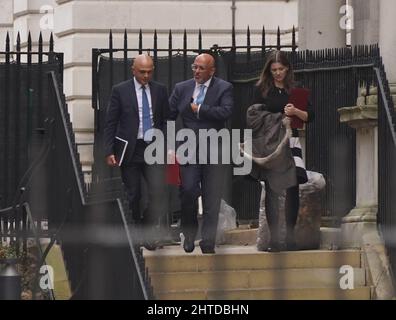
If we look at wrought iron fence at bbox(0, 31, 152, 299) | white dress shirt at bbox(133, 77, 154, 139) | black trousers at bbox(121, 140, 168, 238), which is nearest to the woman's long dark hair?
white dress shirt at bbox(133, 77, 154, 139)

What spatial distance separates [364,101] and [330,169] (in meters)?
1.15

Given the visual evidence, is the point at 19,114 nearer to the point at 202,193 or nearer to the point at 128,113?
the point at 128,113

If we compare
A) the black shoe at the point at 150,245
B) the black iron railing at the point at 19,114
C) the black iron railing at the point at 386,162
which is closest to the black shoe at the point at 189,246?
the black shoe at the point at 150,245

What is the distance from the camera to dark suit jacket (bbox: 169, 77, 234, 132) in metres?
17.0

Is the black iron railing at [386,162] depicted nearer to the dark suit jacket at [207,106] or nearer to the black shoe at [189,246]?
the dark suit jacket at [207,106]

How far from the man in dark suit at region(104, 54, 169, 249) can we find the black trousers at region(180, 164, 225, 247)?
41 cm

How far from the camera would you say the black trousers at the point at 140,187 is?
17281 millimetres

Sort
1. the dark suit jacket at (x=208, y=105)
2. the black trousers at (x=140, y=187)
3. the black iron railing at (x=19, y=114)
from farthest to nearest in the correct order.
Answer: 1. the black iron railing at (x=19, y=114)
2. the black trousers at (x=140, y=187)
3. the dark suit jacket at (x=208, y=105)

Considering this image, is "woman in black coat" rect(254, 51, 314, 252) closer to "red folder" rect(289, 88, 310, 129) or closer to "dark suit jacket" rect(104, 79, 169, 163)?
"red folder" rect(289, 88, 310, 129)

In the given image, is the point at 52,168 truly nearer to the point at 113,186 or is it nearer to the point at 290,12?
the point at 113,186

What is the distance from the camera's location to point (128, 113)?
17484 mm

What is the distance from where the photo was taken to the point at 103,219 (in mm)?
15977
